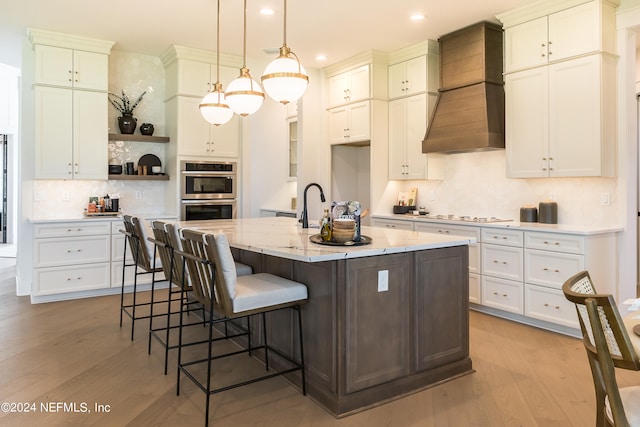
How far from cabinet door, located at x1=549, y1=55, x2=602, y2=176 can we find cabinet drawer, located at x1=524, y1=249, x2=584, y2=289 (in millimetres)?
745

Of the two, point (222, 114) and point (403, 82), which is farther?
point (403, 82)

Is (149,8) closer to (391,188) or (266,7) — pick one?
(266,7)

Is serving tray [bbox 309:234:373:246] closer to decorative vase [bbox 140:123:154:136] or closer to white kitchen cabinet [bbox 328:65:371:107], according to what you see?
white kitchen cabinet [bbox 328:65:371:107]

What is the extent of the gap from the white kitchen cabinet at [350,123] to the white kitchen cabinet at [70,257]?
301cm

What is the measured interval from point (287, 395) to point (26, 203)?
13.4 ft

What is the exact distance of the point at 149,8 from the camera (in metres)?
4.44

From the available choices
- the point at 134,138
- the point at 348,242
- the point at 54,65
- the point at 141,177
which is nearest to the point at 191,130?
the point at 134,138

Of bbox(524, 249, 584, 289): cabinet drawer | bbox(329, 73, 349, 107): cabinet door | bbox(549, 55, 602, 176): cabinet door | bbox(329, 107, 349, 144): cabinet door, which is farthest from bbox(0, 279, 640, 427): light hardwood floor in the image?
bbox(329, 73, 349, 107): cabinet door

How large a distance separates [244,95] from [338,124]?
2.81 m

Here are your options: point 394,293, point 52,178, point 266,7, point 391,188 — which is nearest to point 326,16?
point 266,7

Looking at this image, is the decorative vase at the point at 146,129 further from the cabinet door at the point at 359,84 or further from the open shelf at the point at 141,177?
the cabinet door at the point at 359,84

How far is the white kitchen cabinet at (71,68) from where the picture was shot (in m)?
5.06

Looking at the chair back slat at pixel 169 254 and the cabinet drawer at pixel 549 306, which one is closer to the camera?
the chair back slat at pixel 169 254

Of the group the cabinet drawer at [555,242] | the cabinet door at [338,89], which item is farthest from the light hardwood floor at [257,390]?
the cabinet door at [338,89]
